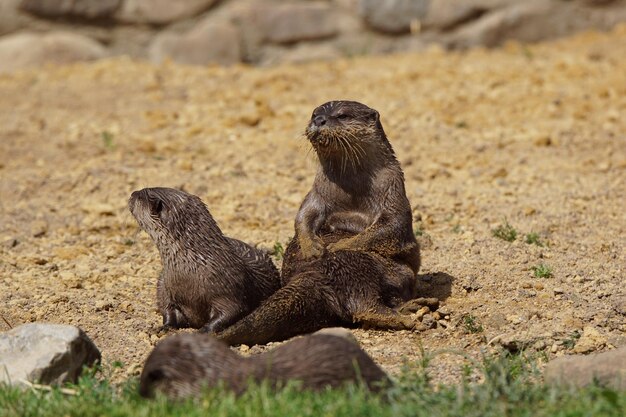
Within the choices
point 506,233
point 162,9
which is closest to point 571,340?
point 506,233

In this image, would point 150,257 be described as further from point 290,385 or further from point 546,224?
point 290,385

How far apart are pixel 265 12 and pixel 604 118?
12.4 ft

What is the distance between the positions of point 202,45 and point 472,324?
649 cm

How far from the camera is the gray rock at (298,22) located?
11.4 metres

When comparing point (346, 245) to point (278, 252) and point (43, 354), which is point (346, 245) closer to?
point (278, 252)

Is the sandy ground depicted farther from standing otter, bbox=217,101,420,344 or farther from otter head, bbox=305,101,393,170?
otter head, bbox=305,101,393,170

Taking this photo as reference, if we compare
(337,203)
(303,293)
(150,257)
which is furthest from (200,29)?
(303,293)

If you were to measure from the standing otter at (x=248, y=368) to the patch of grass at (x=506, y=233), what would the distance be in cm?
283

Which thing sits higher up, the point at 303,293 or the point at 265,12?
the point at 265,12

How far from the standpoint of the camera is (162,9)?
1141cm

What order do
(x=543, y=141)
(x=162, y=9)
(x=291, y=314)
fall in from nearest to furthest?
(x=291, y=314) → (x=543, y=141) → (x=162, y=9)

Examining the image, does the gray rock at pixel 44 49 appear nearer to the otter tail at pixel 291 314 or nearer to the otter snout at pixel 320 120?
the otter snout at pixel 320 120

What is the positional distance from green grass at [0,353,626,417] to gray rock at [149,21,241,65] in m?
7.46

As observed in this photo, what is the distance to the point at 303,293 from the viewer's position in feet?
18.9
